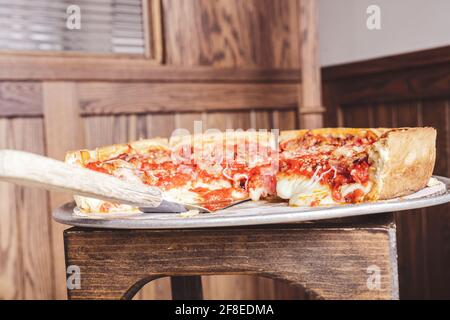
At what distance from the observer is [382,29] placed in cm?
205

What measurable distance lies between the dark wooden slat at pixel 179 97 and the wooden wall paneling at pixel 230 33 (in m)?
0.09

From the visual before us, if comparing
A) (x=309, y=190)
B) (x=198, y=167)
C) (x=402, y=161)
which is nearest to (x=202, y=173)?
(x=198, y=167)

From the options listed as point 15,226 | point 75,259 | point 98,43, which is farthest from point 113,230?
point 98,43

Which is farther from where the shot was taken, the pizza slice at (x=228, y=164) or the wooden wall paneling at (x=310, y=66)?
the wooden wall paneling at (x=310, y=66)

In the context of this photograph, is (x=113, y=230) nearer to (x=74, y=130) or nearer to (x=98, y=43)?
(x=74, y=130)

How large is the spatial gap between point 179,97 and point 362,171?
45.7 inches

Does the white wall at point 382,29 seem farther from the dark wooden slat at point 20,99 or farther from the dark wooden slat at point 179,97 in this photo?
the dark wooden slat at point 20,99

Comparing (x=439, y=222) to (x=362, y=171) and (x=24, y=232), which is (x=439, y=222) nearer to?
(x=362, y=171)

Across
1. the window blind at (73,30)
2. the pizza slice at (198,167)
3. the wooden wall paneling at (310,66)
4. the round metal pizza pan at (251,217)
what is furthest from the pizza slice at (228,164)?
the window blind at (73,30)

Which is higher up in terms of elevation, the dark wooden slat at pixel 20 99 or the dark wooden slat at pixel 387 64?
the dark wooden slat at pixel 387 64

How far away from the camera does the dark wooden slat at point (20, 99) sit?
165 centimetres

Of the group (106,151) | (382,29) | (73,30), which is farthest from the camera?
(382,29)

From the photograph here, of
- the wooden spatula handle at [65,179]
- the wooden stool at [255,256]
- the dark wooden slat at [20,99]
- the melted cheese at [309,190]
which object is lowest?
the wooden stool at [255,256]
